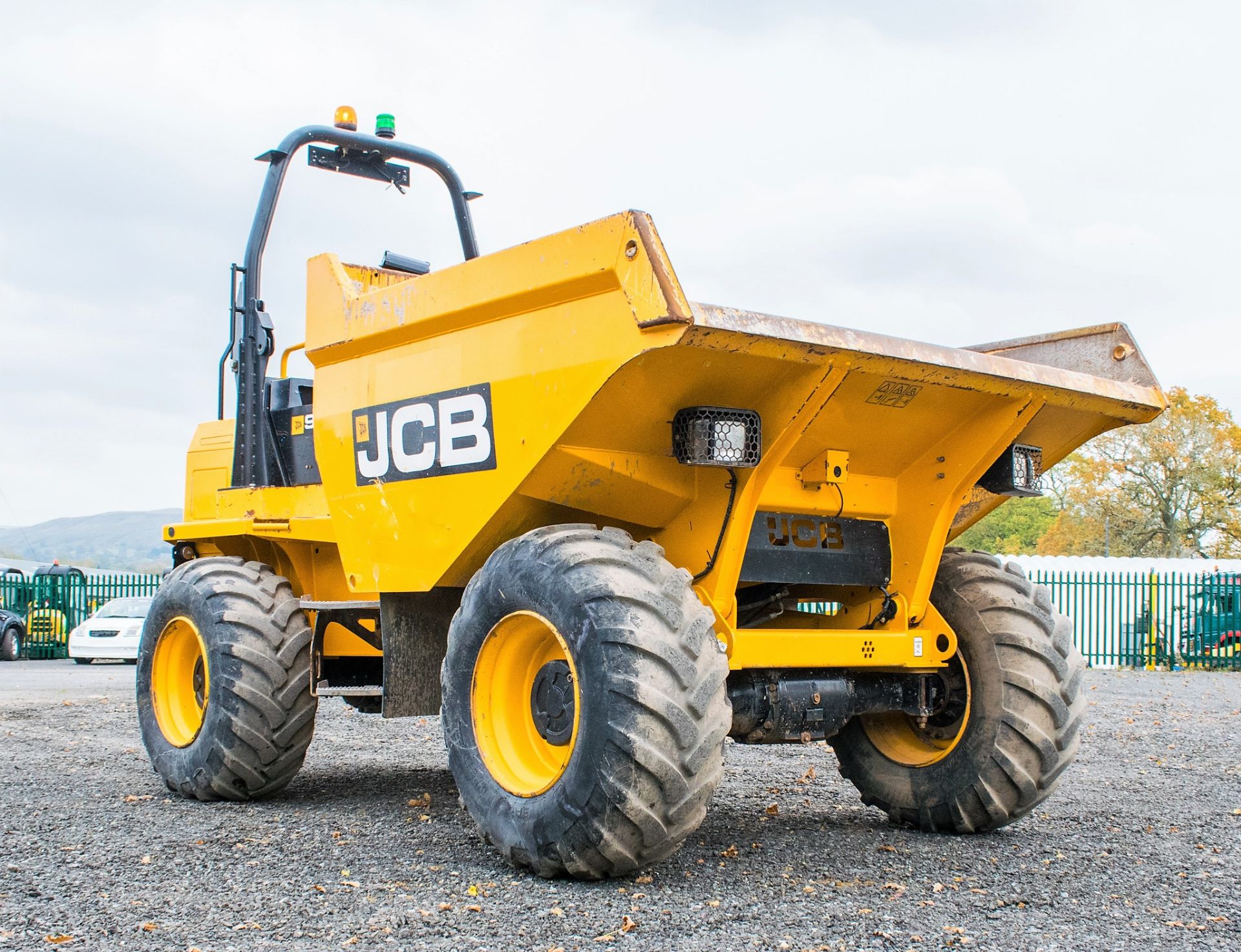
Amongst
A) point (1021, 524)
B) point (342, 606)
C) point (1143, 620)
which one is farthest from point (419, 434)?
point (1021, 524)

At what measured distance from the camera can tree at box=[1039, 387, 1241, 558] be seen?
40.9m

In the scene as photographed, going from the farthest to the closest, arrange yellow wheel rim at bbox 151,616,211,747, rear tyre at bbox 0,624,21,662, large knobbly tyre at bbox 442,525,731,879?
1. rear tyre at bbox 0,624,21,662
2. yellow wheel rim at bbox 151,616,211,747
3. large knobbly tyre at bbox 442,525,731,879

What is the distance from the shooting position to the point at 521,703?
197 inches

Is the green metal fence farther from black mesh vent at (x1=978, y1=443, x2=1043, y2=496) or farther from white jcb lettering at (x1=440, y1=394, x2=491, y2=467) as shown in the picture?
black mesh vent at (x1=978, y1=443, x2=1043, y2=496)

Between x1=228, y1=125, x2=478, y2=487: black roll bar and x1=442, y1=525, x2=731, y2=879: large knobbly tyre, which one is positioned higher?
x1=228, y1=125, x2=478, y2=487: black roll bar

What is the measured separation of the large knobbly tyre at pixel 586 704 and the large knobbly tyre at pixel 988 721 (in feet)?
5.37

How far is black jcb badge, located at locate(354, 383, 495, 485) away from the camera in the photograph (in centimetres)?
515

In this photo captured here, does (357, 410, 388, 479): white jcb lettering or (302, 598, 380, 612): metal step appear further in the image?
(302, 598, 380, 612): metal step

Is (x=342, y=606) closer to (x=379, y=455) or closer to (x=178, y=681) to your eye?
(x=379, y=455)

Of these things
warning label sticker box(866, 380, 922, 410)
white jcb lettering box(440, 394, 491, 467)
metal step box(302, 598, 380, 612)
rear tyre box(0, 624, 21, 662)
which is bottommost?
rear tyre box(0, 624, 21, 662)

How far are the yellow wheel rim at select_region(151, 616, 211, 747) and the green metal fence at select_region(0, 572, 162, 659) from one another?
59.0 ft

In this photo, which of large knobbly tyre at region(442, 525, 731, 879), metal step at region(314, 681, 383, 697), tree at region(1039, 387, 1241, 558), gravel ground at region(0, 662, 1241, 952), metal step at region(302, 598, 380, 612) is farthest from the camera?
tree at region(1039, 387, 1241, 558)

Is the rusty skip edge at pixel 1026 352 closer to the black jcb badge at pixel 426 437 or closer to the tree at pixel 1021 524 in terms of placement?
the black jcb badge at pixel 426 437

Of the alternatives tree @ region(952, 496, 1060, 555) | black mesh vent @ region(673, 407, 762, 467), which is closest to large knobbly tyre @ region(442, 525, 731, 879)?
black mesh vent @ region(673, 407, 762, 467)
